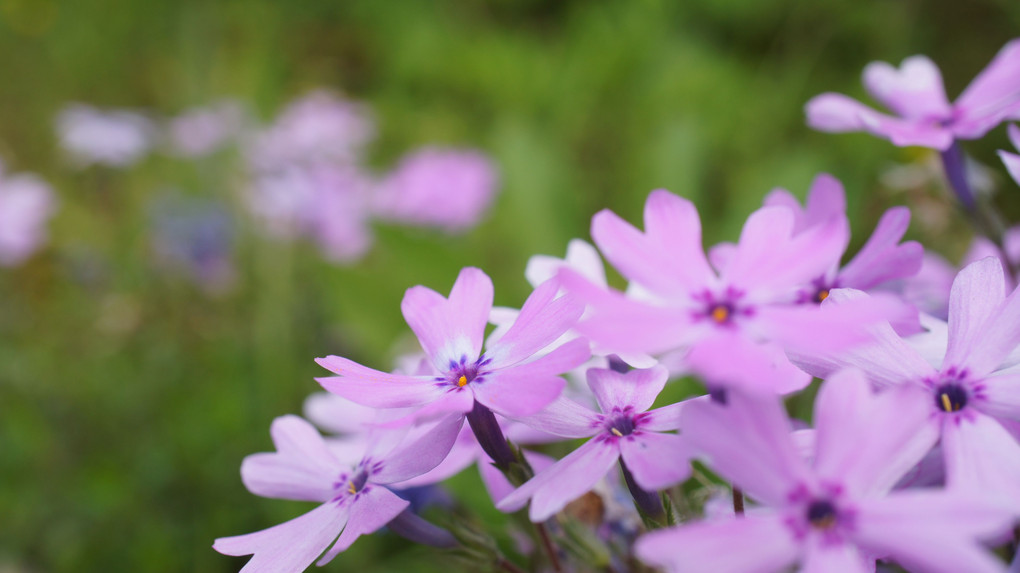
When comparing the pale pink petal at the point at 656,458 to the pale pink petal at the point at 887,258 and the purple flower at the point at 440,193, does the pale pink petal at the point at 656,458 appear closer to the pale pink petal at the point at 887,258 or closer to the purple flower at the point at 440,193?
the pale pink petal at the point at 887,258

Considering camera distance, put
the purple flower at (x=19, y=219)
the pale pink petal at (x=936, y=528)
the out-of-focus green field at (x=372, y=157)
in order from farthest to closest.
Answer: the purple flower at (x=19, y=219) < the out-of-focus green field at (x=372, y=157) < the pale pink petal at (x=936, y=528)

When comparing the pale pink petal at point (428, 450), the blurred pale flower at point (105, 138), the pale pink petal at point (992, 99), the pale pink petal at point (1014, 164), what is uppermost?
the blurred pale flower at point (105, 138)

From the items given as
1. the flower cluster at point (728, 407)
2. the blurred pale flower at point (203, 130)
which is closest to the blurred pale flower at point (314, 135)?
the blurred pale flower at point (203, 130)

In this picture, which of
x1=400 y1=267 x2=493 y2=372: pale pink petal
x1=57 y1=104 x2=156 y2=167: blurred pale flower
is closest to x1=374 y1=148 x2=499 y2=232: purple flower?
x1=57 y1=104 x2=156 y2=167: blurred pale flower

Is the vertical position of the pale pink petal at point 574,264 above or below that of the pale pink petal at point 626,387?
above

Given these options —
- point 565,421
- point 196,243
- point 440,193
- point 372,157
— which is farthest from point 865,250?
point 372,157

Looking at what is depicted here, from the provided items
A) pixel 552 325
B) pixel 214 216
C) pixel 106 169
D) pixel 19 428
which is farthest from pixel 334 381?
pixel 106 169

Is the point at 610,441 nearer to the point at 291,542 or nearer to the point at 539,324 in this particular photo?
the point at 539,324
